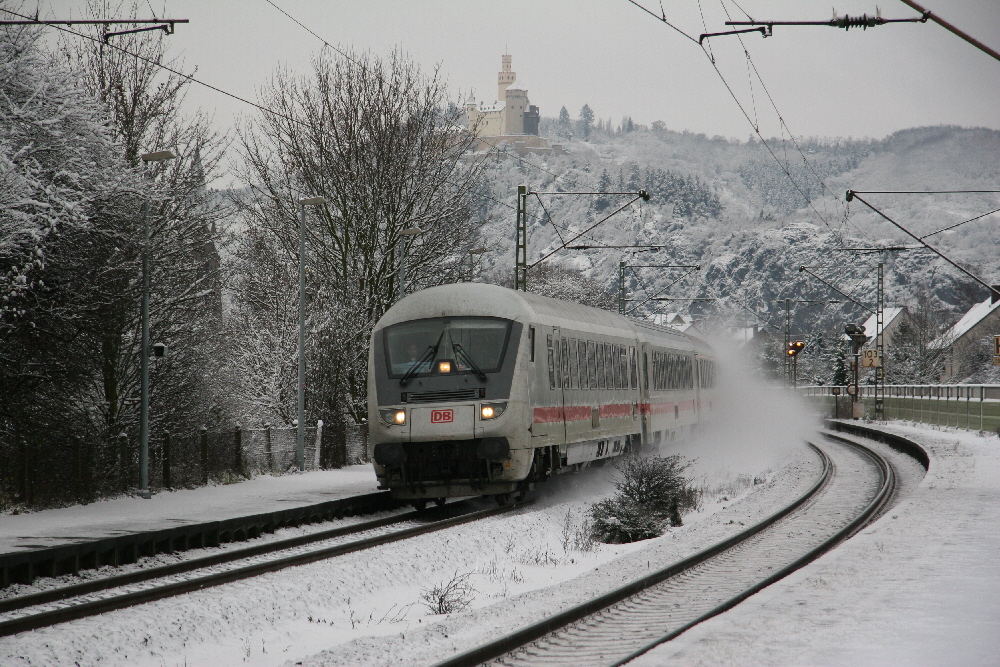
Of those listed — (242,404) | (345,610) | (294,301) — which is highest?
(294,301)

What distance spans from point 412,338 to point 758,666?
1162 cm

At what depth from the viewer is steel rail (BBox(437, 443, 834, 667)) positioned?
7.90 m

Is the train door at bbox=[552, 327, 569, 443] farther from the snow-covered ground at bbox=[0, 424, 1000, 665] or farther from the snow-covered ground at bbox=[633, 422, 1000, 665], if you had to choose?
the snow-covered ground at bbox=[633, 422, 1000, 665]

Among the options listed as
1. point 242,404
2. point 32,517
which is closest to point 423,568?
point 32,517

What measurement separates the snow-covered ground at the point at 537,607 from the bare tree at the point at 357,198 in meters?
19.8

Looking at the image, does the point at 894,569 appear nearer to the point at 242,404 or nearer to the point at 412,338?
the point at 412,338

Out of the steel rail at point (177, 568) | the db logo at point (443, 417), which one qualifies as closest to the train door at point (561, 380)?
the db logo at point (443, 417)

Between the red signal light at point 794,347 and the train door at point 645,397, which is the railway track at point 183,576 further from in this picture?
the red signal light at point 794,347

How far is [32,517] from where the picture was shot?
57.1 feet

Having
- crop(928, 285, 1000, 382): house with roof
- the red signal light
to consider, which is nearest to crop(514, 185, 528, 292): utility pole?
the red signal light

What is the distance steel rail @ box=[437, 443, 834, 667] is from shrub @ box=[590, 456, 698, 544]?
5.90 ft

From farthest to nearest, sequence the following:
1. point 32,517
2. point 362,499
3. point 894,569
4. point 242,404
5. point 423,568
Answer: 1. point 242,404
2. point 362,499
3. point 32,517
4. point 423,568
5. point 894,569

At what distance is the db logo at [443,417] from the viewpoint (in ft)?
57.5

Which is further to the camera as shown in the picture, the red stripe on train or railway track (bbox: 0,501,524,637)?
the red stripe on train
